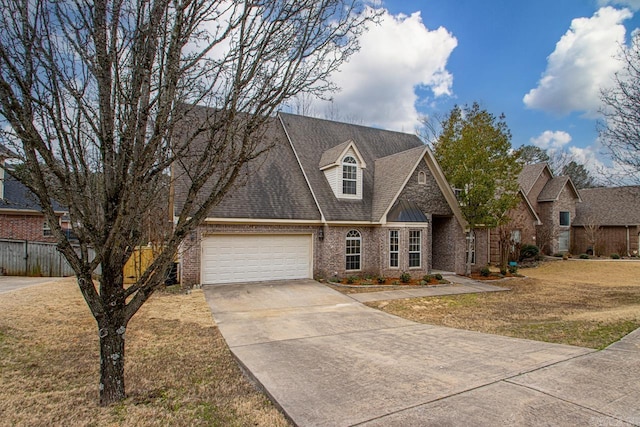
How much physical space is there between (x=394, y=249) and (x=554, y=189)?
21.7 meters

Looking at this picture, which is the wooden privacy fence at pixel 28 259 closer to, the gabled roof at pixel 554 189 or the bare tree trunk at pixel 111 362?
the bare tree trunk at pixel 111 362

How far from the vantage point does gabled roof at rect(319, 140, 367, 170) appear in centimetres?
1603

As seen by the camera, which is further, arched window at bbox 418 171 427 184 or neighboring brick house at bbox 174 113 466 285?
arched window at bbox 418 171 427 184

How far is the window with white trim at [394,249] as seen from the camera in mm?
15969

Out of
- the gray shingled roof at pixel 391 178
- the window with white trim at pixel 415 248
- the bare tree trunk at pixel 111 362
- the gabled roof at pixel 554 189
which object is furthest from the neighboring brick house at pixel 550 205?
the bare tree trunk at pixel 111 362

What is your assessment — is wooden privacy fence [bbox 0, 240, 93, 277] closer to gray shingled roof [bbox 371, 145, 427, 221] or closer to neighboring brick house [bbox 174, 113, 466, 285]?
neighboring brick house [bbox 174, 113, 466, 285]

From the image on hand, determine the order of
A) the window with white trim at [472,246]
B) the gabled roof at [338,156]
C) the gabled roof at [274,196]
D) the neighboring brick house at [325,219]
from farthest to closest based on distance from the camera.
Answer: the window with white trim at [472,246] < the gabled roof at [338,156] < the gabled roof at [274,196] < the neighboring brick house at [325,219]

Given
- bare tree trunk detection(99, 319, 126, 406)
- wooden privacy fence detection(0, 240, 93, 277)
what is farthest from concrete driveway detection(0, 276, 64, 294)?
bare tree trunk detection(99, 319, 126, 406)

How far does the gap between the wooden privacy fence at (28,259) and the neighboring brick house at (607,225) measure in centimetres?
3672

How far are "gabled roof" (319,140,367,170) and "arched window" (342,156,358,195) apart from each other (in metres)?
0.33

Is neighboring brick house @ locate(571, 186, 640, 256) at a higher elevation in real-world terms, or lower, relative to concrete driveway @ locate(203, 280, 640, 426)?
higher

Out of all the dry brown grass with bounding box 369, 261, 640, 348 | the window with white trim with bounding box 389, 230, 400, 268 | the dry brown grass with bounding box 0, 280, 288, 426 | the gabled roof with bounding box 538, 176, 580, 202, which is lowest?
the dry brown grass with bounding box 369, 261, 640, 348

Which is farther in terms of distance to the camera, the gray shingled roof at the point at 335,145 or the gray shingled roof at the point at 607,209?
the gray shingled roof at the point at 607,209

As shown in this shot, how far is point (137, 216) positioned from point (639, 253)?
36.1 meters
